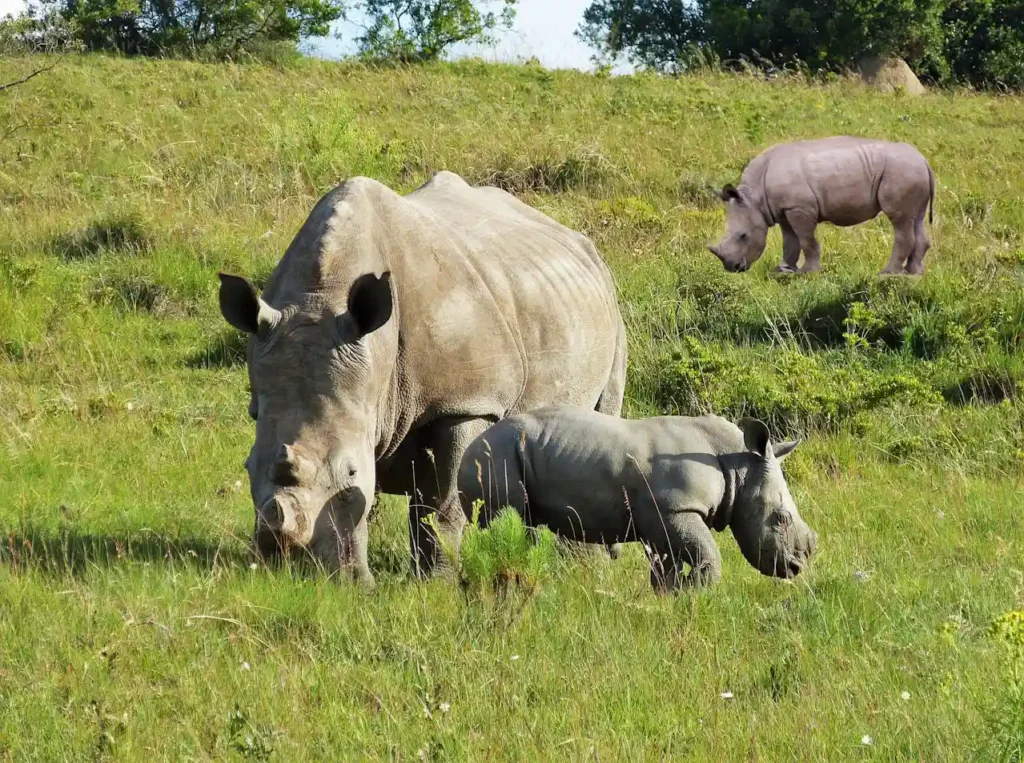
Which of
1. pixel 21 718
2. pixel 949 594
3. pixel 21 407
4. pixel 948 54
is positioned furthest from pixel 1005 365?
pixel 948 54

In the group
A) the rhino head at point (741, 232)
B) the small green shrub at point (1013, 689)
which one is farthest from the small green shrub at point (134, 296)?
the small green shrub at point (1013, 689)

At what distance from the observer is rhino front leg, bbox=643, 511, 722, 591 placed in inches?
217

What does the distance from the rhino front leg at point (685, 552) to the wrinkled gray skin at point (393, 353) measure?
0.94m

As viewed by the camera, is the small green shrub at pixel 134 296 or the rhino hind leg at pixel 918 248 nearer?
the small green shrub at pixel 134 296

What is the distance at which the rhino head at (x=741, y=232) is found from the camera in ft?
41.7

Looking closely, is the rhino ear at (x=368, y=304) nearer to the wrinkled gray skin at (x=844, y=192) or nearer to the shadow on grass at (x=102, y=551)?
the shadow on grass at (x=102, y=551)

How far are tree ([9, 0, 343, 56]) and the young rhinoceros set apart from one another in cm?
2363

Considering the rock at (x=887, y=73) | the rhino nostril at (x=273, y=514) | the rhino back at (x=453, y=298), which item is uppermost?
the rhino back at (x=453, y=298)

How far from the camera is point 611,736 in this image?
4.11m

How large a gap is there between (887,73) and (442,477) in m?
24.8

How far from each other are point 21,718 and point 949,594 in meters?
3.50

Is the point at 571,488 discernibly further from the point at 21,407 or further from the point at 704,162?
the point at 704,162

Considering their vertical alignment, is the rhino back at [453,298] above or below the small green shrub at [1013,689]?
above

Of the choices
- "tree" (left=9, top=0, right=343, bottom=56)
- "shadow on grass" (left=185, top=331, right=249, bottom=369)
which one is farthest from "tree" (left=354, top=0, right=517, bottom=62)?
"shadow on grass" (left=185, top=331, right=249, bottom=369)
